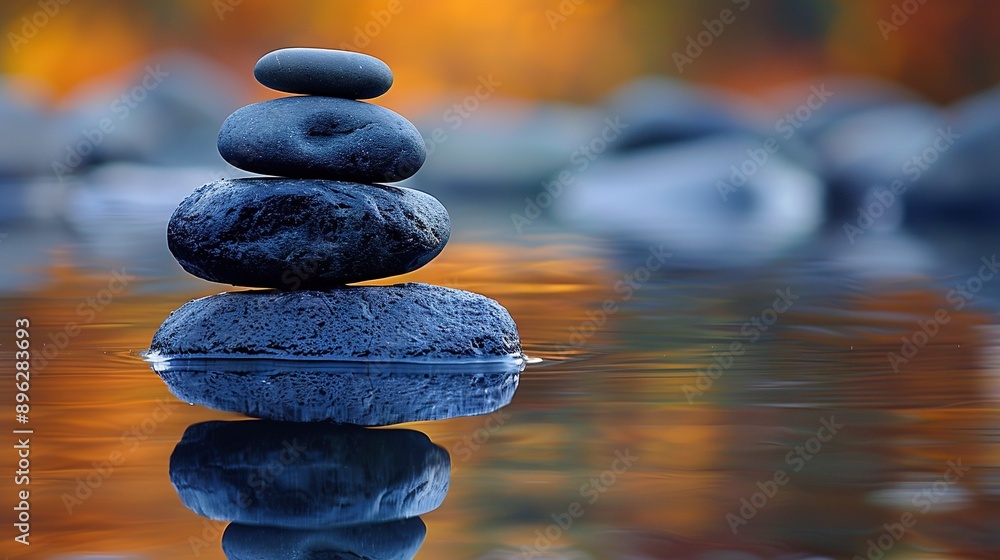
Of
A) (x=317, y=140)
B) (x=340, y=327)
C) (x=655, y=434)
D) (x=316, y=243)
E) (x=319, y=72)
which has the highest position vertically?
(x=319, y=72)

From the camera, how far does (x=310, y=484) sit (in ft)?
12.8

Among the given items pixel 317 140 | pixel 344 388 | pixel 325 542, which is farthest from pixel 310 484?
pixel 317 140

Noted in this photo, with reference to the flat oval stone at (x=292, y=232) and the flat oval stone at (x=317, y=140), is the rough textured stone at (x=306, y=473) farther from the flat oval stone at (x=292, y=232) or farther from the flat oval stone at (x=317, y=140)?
the flat oval stone at (x=317, y=140)

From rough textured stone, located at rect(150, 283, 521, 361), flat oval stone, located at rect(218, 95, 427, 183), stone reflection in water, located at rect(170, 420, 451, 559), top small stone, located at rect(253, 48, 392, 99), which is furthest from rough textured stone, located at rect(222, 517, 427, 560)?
top small stone, located at rect(253, 48, 392, 99)

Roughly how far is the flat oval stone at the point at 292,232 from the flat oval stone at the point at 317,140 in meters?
0.09

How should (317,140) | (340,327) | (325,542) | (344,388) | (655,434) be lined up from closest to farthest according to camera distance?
(325,542), (655,434), (344,388), (340,327), (317,140)

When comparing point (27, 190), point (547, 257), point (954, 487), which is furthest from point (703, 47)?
point (954, 487)

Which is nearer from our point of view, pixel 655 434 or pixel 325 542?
pixel 325 542

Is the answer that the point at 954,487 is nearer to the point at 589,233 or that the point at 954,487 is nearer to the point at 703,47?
the point at 589,233

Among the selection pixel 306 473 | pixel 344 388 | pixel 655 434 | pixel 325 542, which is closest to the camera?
pixel 325 542

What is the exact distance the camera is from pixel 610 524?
3.59 meters

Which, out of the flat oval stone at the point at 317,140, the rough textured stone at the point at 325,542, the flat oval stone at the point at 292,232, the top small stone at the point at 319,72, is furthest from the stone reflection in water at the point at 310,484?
the top small stone at the point at 319,72

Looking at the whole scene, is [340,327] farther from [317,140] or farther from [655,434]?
[655,434]

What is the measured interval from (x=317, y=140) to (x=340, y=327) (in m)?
0.96
